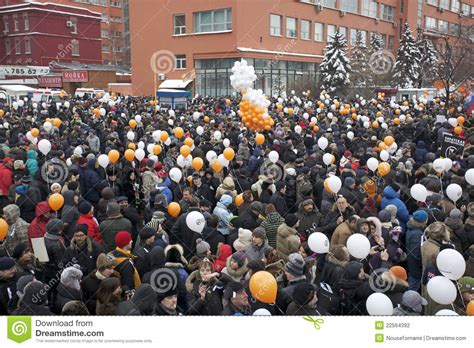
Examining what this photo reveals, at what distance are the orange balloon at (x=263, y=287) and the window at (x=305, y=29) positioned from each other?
3938cm

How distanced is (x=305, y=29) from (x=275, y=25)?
410 centimetres

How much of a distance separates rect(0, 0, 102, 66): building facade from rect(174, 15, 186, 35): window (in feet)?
40.8

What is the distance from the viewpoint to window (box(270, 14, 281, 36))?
37.8m

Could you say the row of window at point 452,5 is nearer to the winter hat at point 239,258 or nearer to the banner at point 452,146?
the banner at point 452,146

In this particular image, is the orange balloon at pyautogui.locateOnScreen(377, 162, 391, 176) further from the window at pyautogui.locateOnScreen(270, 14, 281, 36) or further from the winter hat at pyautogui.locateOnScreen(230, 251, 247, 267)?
the window at pyautogui.locateOnScreen(270, 14, 281, 36)

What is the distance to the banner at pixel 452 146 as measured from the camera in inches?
376

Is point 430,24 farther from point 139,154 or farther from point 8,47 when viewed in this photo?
point 139,154

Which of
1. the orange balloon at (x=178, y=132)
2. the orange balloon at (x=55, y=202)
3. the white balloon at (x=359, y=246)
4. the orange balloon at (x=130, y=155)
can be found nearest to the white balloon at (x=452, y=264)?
the white balloon at (x=359, y=246)

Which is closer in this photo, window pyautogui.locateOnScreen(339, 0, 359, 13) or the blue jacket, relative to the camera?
the blue jacket

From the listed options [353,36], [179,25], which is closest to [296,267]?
[179,25]

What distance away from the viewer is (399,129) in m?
13.1

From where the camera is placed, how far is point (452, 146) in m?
9.70

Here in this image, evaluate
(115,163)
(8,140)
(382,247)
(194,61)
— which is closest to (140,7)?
(194,61)

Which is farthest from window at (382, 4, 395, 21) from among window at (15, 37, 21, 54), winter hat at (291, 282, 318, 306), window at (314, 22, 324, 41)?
winter hat at (291, 282, 318, 306)
